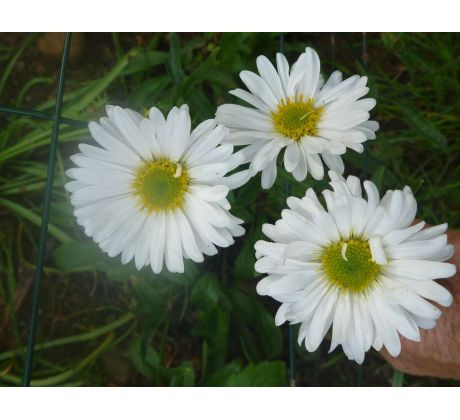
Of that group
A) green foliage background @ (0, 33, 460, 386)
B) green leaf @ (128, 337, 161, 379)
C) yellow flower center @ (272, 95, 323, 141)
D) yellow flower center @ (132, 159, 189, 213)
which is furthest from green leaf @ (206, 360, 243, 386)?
yellow flower center @ (272, 95, 323, 141)

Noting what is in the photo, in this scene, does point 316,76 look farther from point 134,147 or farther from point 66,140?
point 66,140

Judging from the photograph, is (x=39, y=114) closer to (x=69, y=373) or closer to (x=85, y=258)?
(x=85, y=258)

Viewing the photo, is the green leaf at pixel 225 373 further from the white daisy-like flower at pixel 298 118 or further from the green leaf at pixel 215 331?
the white daisy-like flower at pixel 298 118

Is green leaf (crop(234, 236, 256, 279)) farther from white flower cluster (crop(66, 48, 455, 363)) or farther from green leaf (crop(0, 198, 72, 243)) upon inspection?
green leaf (crop(0, 198, 72, 243))

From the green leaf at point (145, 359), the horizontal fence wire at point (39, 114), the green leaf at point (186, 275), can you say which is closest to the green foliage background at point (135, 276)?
the green leaf at point (145, 359)

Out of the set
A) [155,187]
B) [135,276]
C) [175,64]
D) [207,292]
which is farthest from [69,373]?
[175,64]
